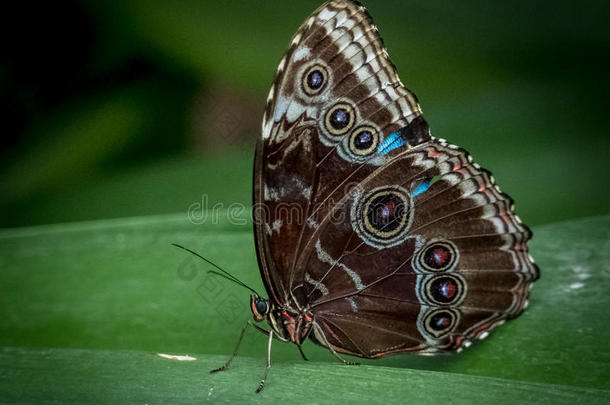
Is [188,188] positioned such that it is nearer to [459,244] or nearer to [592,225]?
[459,244]

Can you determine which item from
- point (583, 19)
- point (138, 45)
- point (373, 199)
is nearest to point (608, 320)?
point (373, 199)

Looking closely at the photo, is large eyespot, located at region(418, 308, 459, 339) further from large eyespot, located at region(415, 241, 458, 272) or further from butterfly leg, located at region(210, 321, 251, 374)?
butterfly leg, located at region(210, 321, 251, 374)

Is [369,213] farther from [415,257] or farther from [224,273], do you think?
[224,273]

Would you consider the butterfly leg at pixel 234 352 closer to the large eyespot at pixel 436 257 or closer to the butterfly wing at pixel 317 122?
the butterfly wing at pixel 317 122

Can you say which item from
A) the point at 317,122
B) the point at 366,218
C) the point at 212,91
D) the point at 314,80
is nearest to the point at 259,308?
the point at 366,218

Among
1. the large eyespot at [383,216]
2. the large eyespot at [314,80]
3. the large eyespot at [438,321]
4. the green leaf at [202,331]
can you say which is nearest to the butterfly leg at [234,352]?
the green leaf at [202,331]

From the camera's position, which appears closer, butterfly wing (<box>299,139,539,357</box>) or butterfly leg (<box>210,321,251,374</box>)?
butterfly leg (<box>210,321,251,374</box>)

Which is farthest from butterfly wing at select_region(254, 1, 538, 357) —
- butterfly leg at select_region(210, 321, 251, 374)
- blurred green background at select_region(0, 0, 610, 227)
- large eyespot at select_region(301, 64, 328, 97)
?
blurred green background at select_region(0, 0, 610, 227)
